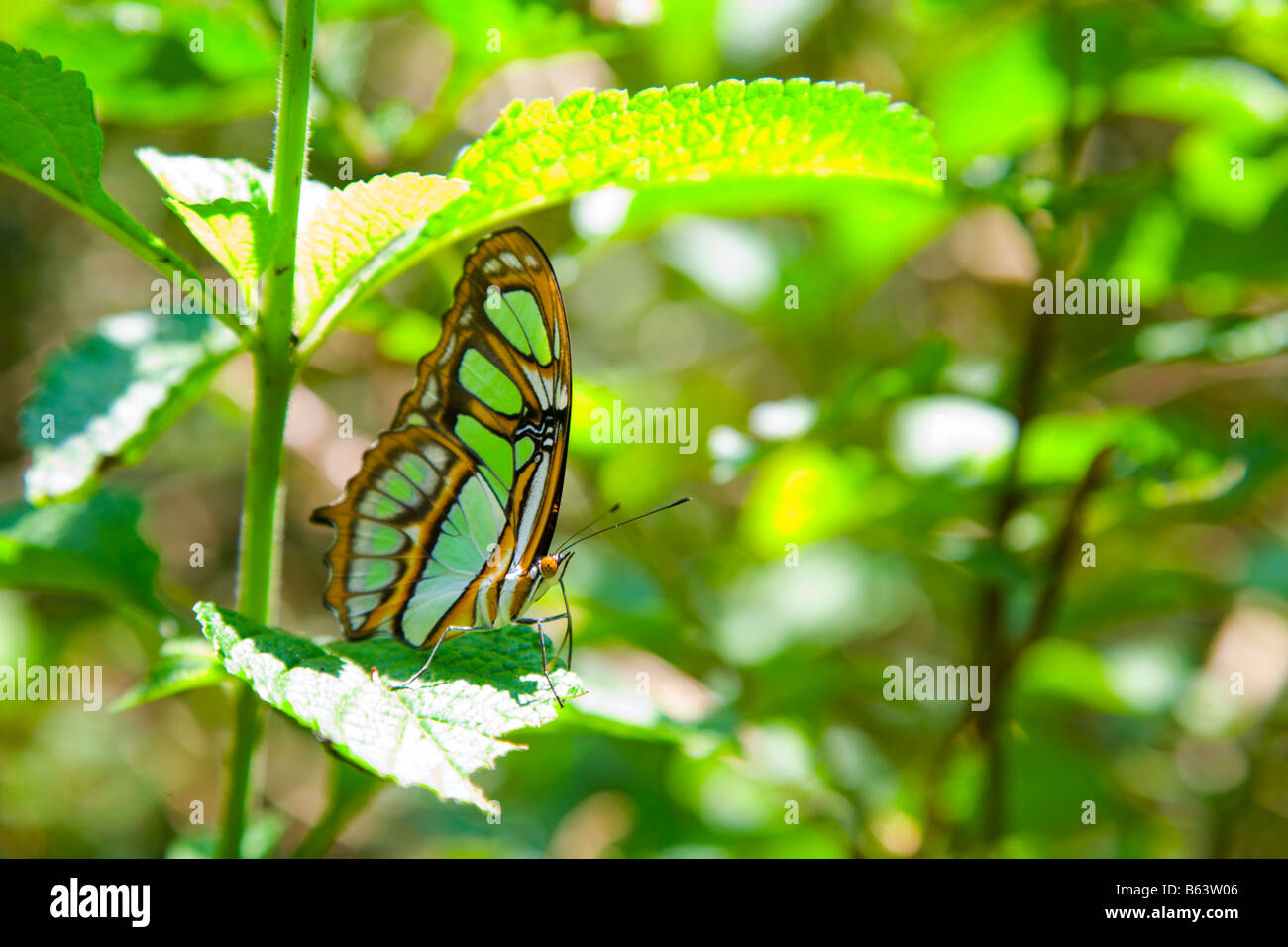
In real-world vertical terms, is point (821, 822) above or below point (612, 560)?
below

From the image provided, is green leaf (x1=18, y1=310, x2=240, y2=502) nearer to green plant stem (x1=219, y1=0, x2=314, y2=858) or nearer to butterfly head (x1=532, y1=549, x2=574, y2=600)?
green plant stem (x1=219, y1=0, x2=314, y2=858)

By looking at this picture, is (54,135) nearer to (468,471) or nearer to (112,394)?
(112,394)

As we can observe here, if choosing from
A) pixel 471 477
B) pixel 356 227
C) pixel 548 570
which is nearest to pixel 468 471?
pixel 471 477

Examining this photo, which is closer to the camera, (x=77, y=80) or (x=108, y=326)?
(x=77, y=80)

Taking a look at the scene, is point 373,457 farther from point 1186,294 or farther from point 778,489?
point 1186,294

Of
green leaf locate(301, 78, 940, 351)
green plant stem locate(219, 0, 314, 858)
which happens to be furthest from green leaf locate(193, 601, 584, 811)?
green leaf locate(301, 78, 940, 351)

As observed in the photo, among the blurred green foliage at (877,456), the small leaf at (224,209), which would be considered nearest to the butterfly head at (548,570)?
the blurred green foliage at (877,456)
